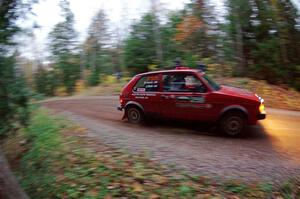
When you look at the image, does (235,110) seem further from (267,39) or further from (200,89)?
(267,39)

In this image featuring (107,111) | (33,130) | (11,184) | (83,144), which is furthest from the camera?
(107,111)

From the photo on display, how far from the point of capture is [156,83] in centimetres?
1080

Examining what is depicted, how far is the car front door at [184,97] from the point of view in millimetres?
10109

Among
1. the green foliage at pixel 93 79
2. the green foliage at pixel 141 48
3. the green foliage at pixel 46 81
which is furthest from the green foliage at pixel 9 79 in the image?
the green foliage at pixel 46 81

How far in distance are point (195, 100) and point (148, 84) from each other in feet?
5.35

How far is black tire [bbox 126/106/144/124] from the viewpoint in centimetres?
1125

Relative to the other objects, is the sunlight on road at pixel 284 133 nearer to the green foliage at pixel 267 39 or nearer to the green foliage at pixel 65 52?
the green foliage at pixel 267 39

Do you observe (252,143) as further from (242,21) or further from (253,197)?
(242,21)

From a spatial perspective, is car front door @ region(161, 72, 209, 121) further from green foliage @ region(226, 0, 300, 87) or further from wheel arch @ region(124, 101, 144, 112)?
green foliage @ region(226, 0, 300, 87)

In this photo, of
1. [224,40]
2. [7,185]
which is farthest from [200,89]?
[224,40]

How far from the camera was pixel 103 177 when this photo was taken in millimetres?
7449

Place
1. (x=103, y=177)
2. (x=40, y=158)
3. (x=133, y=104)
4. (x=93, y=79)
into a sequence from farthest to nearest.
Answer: (x=93, y=79) → (x=133, y=104) → (x=40, y=158) → (x=103, y=177)

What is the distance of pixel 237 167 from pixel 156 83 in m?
3.94

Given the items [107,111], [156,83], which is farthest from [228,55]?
[156,83]
